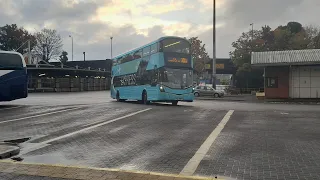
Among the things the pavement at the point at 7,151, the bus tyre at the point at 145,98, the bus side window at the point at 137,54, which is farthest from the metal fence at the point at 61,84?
the pavement at the point at 7,151

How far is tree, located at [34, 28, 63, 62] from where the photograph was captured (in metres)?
81.3

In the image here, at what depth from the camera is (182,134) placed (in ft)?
Result: 36.4

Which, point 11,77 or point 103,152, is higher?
point 11,77

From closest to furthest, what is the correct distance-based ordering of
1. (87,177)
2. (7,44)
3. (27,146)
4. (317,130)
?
(87,177) → (27,146) → (317,130) → (7,44)

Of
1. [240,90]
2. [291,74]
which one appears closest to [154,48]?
[291,74]

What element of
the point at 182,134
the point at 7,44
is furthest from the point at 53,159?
the point at 7,44

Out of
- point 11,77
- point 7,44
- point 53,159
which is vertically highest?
point 7,44

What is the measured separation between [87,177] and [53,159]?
7.13ft

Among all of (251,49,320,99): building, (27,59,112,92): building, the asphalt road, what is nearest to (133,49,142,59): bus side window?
(251,49,320,99): building

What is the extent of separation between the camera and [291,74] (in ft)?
107

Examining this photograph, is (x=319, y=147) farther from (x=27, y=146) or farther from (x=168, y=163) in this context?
(x=27, y=146)

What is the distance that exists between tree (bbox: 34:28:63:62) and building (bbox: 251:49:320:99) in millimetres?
58365

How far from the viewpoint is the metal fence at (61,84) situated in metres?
60.6

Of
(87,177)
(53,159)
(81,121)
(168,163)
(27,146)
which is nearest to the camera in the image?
(87,177)
